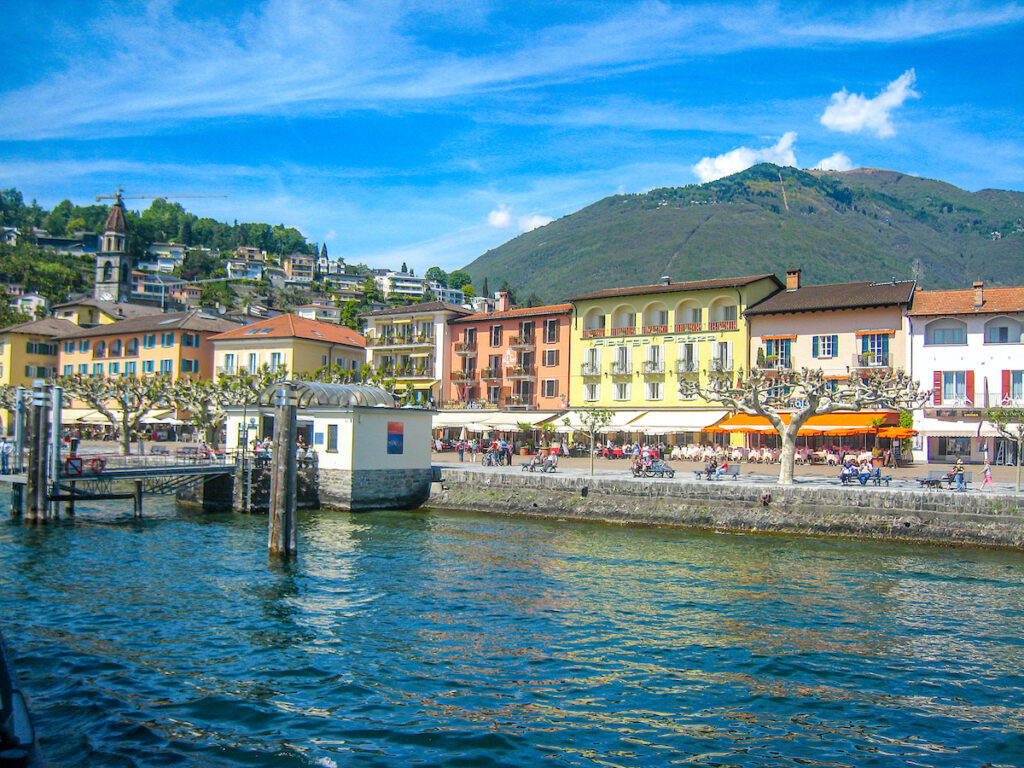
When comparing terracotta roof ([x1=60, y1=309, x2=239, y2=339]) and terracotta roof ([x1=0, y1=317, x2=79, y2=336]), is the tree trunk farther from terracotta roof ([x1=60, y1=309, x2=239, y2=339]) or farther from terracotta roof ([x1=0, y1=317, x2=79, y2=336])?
terracotta roof ([x1=0, y1=317, x2=79, y2=336])

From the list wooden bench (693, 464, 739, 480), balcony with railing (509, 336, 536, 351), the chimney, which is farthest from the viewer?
balcony with railing (509, 336, 536, 351)

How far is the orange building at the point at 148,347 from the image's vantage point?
73.0 metres

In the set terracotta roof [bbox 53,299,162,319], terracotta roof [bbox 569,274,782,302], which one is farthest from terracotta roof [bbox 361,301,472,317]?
terracotta roof [bbox 53,299,162,319]

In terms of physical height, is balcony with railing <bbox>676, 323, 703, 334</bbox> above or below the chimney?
below

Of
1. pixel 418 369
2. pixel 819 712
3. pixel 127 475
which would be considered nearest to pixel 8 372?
pixel 418 369

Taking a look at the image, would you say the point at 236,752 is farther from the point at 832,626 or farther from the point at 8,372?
the point at 8,372

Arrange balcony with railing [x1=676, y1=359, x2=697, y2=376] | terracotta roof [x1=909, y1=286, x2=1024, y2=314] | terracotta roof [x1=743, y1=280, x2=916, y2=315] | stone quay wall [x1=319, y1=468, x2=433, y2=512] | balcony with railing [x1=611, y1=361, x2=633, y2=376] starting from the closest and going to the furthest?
stone quay wall [x1=319, y1=468, x2=433, y2=512] < terracotta roof [x1=909, y1=286, x2=1024, y2=314] < terracotta roof [x1=743, y1=280, x2=916, y2=315] < balcony with railing [x1=676, y1=359, x2=697, y2=376] < balcony with railing [x1=611, y1=361, x2=633, y2=376]

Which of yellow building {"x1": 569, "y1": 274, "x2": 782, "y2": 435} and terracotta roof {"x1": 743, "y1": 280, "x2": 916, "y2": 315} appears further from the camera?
yellow building {"x1": 569, "y1": 274, "x2": 782, "y2": 435}

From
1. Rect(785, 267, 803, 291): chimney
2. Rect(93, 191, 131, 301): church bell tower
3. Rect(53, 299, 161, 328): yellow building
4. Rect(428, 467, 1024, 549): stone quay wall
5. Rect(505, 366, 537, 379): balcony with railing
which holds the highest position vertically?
Rect(93, 191, 131, 301): church bell tower

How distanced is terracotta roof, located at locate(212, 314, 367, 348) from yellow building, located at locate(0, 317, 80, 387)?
21382 millimetres

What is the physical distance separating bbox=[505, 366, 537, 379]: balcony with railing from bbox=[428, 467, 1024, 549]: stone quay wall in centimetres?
2394

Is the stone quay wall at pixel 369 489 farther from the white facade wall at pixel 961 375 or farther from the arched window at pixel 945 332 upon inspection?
the arched window at pixel 945 332

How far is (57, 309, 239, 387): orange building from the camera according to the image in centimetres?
7300

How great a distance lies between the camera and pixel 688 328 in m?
55.7
